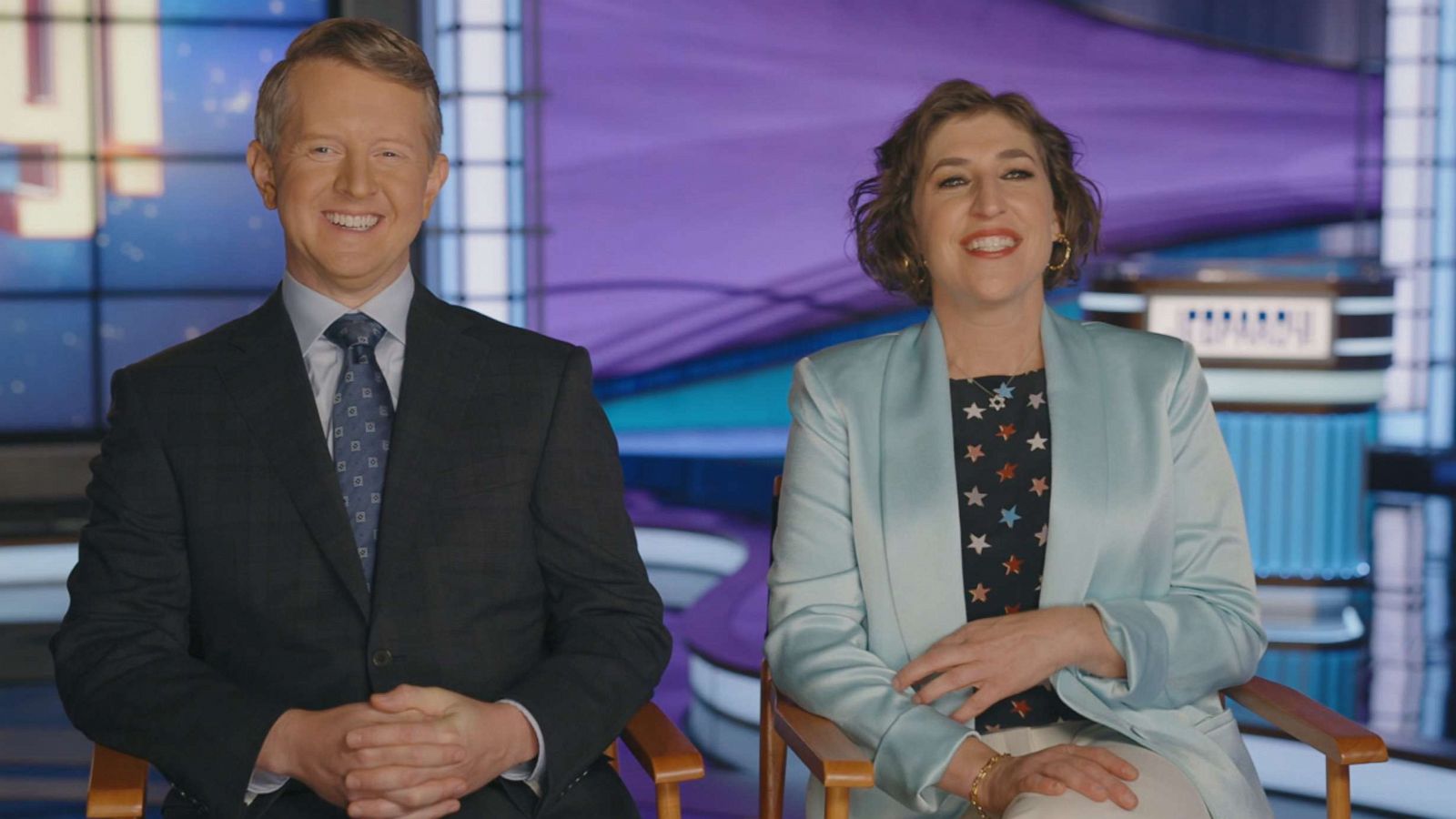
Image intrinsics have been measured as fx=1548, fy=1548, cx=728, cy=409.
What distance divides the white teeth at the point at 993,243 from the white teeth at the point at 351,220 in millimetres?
778

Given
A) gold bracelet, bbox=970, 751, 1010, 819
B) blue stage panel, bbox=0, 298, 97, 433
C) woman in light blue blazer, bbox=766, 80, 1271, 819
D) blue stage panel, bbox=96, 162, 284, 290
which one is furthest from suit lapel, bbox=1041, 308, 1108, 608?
blue stage panel, bbox=0, 298, 97, 433

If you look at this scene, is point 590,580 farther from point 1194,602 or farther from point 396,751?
point 1194,602

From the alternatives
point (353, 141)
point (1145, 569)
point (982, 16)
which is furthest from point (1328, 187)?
point (353, 141)

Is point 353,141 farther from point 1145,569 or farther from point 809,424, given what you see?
point 1145,569

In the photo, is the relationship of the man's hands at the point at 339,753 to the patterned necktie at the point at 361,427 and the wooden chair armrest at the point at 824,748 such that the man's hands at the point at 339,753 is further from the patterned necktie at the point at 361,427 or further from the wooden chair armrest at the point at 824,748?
the wooden chair armrest at the point at 824,748

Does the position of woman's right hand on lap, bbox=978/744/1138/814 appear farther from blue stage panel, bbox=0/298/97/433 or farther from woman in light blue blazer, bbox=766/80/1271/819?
blue stage panel, bbox=0/298/97/433

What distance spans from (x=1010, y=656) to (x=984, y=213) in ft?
1.89

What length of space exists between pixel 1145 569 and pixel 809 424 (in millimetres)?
486

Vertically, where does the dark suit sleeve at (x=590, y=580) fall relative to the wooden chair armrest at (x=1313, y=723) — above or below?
above

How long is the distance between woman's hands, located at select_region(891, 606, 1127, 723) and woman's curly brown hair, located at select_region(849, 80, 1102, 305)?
570mm

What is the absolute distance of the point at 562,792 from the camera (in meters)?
1.82

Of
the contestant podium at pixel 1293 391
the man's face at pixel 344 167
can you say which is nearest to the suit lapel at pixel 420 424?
the man's face at pixel 344 167

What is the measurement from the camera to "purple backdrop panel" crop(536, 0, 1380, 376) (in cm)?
850

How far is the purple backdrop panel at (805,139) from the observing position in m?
8.50
